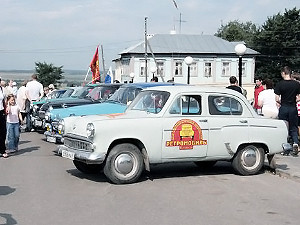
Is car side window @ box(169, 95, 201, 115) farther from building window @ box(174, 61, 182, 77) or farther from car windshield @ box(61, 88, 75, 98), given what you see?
building window @ box(174, 61, 182, 77)

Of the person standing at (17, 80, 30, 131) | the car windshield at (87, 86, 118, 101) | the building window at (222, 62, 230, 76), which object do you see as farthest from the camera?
the building window at (222, 62, 230, 76)

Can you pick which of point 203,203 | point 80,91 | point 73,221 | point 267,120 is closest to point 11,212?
point 73,221

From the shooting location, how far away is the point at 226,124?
9133mm

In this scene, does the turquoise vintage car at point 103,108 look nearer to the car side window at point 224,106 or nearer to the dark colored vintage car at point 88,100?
the dark colored vintage car at point 88,100

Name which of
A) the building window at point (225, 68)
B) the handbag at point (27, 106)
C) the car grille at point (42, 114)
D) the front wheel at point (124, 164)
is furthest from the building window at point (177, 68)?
the front wheel at point (124, 164)

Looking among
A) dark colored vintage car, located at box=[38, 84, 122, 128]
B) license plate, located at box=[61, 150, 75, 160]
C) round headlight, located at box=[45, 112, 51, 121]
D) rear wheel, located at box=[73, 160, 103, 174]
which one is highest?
dark colored vintage car, located at box=[38, 84, 122, 128]

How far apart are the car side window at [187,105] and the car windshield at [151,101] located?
21 centimetres

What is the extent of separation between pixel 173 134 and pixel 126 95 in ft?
13.8

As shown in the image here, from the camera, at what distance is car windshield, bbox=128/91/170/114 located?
895cm

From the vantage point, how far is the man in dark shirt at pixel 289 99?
1116 cm

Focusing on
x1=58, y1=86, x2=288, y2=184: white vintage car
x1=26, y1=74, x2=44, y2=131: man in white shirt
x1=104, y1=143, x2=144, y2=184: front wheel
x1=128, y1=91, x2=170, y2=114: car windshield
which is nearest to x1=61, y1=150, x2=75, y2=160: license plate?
x1=58, y1=86, x2=288, y2=184: white vintage car

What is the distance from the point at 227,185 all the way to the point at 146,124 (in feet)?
5.83

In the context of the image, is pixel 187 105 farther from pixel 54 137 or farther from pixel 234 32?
pixel 234 32

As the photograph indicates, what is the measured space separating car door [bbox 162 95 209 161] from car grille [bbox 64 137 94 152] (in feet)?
4.27
